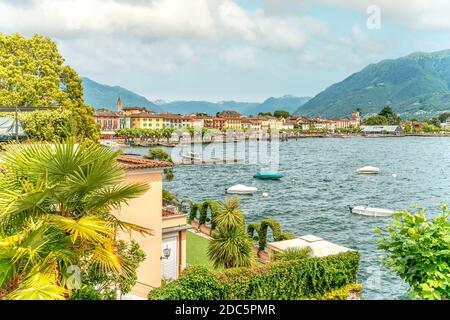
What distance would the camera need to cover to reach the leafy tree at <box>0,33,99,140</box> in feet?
Answer: 61.6

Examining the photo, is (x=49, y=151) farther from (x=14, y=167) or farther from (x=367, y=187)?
(x=367, y=187)

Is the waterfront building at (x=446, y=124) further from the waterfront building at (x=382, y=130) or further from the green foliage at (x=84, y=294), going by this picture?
the green foliage at (x=84, y=294)

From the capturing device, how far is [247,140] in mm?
131000

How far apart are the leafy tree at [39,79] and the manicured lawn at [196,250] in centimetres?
703

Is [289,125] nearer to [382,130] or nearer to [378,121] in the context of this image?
[382,130]

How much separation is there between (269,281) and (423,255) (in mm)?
3781

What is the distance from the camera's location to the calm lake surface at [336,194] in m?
22.5

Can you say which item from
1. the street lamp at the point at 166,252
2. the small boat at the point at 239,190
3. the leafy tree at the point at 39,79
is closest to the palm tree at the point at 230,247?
the street lamp at the point at 166,252

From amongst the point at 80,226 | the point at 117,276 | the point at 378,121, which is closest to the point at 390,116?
the point at 378,121

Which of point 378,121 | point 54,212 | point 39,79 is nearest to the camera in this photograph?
point 54,212

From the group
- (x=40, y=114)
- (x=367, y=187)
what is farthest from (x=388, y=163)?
(x=40, y=114)

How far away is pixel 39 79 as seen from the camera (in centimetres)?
1927

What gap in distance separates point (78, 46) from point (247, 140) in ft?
407

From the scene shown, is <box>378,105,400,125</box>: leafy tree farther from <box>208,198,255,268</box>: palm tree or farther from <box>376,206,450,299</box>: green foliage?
<box>376,206,450,299</box>: green foliage
